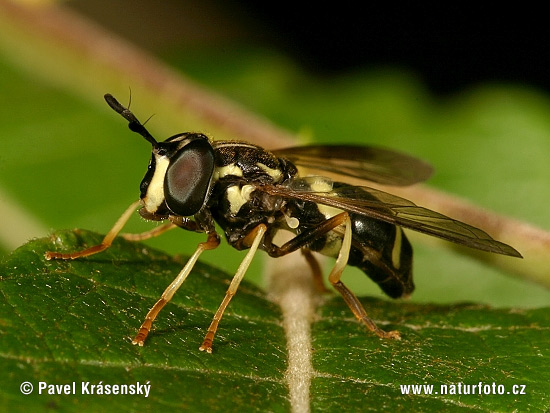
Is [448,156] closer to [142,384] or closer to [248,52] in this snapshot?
[248,52]

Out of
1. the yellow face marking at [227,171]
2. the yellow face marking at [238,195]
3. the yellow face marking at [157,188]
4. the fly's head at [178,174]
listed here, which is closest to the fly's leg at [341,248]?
the yellow face marking at [238,195]

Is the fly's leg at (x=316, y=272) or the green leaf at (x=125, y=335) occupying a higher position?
the fly's leg at (x=316, y=272)

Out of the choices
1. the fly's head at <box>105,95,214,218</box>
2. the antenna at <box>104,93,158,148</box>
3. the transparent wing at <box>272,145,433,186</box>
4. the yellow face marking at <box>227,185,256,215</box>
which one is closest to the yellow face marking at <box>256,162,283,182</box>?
the yellow face marking at <box>227,185,256,215</box>

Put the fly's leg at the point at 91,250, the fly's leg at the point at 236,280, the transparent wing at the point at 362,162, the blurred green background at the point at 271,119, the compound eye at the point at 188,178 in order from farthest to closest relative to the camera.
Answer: the blurred green background at the point at 271,119 → the transparent wing at the point at 362,162 → the compound eye at the point at 188,178 → the fly's leg at the point at 91,250 → the fly's leg at the point at 236,280

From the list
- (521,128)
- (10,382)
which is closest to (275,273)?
(10,382)

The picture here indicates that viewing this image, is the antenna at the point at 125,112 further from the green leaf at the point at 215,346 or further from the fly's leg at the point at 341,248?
the fly's leg at the point at 341,248

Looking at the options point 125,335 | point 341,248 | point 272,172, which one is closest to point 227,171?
point 272,172

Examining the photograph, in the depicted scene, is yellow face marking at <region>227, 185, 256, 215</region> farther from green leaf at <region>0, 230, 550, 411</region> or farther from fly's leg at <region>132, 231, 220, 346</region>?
green leaf at <region>0, 230, 550, 411</region>
